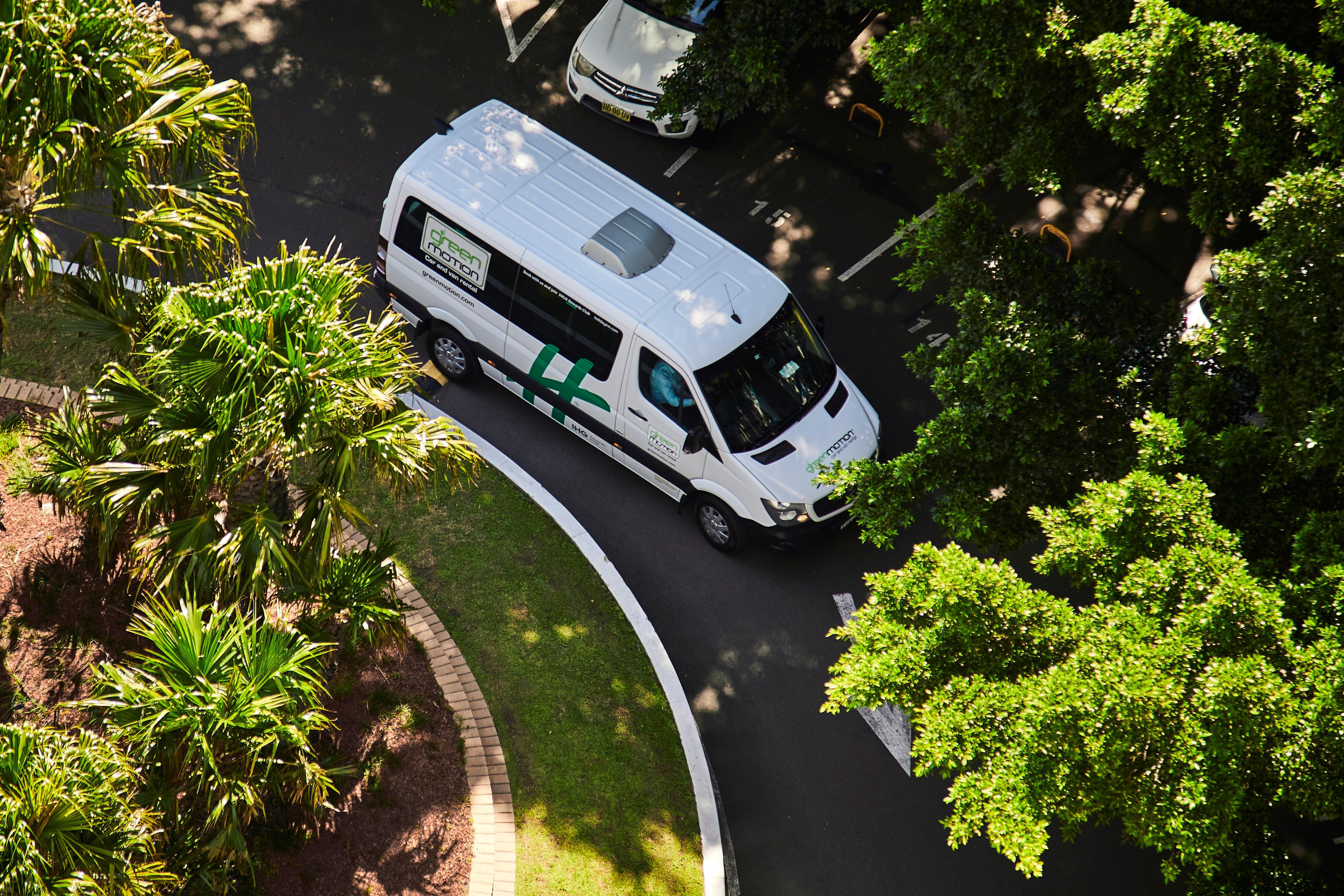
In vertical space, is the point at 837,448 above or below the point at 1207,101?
below

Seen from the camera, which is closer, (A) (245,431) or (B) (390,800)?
(A) (245,431)

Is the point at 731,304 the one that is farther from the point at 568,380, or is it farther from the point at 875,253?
the point at 875,253

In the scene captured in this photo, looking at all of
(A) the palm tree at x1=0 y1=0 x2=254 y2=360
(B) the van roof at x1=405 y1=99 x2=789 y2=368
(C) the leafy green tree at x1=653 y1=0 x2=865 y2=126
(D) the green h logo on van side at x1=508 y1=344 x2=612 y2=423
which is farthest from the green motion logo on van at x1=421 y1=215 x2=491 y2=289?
(C) the leafy green tree at x1=653 y1=0 x2=865 y2=126

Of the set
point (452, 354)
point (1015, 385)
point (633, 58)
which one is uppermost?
point (1015, 385)

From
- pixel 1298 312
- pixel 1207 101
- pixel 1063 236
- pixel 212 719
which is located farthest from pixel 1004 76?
pixel 212 719

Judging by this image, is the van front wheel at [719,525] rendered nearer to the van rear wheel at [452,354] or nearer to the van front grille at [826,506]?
the van front grille at [826,506]

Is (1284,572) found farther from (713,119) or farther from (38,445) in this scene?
(38,445)

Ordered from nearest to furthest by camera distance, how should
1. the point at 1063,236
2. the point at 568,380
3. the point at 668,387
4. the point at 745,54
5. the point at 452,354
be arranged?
the point at 668,387
the point at 568,380
the point at 745,54
the point at 452,354
the point at 1063,236

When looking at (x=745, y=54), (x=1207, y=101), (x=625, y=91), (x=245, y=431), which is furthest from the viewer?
(x=625, y=91)
